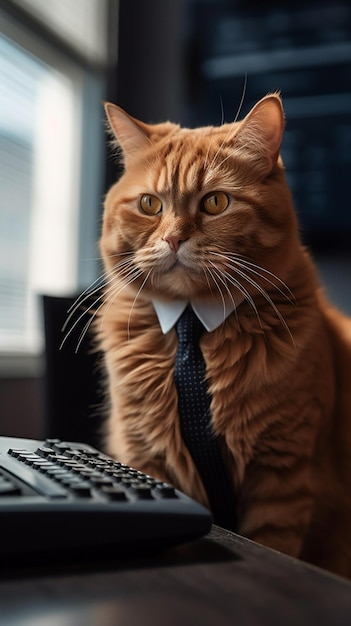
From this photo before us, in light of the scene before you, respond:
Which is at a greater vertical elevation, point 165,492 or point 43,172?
point 43,172

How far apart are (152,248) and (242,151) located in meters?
0.21

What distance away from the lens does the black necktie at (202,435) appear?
99 cm

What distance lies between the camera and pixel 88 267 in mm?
2590

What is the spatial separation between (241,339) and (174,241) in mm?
189

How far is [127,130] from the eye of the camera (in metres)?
1.19

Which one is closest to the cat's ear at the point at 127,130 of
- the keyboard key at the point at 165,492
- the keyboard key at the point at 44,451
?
the keyboard key at the point at 44,451

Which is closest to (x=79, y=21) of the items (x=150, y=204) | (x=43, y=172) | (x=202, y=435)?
(x=43, y=172)

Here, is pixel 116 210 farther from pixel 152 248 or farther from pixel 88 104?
pixel 88 104

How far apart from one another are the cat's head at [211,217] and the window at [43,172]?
1.15m

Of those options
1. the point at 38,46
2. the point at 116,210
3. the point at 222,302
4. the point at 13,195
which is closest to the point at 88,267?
the point at 13,195

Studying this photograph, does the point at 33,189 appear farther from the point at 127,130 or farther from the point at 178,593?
the point at 178,593

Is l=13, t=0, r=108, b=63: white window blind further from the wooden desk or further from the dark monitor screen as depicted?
the wooden desk

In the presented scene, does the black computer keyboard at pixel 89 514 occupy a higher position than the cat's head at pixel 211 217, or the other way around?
the cat's head at pixel 211 217

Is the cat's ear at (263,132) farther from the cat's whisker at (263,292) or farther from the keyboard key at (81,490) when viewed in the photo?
the keyboard key at (81,490)
